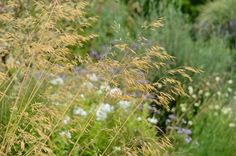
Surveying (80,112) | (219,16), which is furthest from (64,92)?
(219,16)

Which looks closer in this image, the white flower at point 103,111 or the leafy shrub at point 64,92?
the leafy shrub at point 64,92

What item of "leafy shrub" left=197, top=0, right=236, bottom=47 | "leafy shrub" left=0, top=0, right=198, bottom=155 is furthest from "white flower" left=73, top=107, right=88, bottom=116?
"leafy shrub" left=197, top=0, right=236, bottom=47

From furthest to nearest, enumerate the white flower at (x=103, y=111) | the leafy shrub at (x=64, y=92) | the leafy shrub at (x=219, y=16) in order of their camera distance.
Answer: the leafy shrub at (x=219, y=16), the white flower at (x=103, y=111), the leafy shrub at (x=64, y=92)

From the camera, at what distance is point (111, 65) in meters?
3.01

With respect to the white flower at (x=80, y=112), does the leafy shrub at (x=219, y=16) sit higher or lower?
lower

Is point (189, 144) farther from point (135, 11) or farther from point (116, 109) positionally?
point (135, 11)

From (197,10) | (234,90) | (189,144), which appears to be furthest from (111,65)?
A: (197,10)

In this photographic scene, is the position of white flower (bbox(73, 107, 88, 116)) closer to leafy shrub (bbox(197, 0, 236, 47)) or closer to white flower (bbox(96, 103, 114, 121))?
white flower (bbox(96, 103, 114, 121))

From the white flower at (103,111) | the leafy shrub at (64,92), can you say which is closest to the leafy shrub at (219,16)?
the leafy shrub at (64,92)

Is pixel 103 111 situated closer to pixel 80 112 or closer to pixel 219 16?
pixel 80 112

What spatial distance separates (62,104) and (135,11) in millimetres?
6121

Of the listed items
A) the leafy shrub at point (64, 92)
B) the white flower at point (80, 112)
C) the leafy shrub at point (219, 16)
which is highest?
the leafy shrub at point (64, 92)

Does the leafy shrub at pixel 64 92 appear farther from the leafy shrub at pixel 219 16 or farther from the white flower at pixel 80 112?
the leafy shrub at pixel 219 16

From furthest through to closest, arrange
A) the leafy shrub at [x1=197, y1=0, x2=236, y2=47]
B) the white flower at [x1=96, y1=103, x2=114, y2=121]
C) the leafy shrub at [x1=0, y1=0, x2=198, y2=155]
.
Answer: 1. the leafy shrub at [x1=197, y1=0, x2=236, y2=47]
2. the white flower at [x1=96, y1=103, x2=114, y2=121]
3. the leafy shrub at [x1=0, y1=0, x2=198, y2=155]
